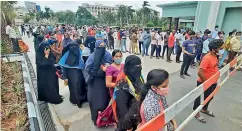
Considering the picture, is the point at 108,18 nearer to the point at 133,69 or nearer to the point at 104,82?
the point at 104,82

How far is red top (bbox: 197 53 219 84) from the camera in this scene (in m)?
3.14

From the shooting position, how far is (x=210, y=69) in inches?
127

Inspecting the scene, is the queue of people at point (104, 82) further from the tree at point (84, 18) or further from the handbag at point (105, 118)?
the tree at point (84, 18)

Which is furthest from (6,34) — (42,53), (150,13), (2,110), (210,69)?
(150,13)

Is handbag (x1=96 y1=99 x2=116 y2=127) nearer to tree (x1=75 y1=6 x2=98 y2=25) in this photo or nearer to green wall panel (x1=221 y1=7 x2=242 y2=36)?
green wall panel (x1=221 y1=7 x2=242 y2=36)

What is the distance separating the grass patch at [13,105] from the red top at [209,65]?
9.72 ft

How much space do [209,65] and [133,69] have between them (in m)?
1.70

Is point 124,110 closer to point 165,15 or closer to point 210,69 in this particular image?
point 210,69

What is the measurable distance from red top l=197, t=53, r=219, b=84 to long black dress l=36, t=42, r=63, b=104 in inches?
123

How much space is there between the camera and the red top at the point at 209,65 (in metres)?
3.14

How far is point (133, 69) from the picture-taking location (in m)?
2.26

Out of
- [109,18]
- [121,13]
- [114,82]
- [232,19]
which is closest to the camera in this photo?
[114,82]

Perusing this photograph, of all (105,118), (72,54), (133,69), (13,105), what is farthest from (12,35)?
(133,69)

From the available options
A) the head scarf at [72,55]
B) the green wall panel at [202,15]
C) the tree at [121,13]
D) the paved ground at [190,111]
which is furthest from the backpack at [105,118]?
the tree at [121,13]
